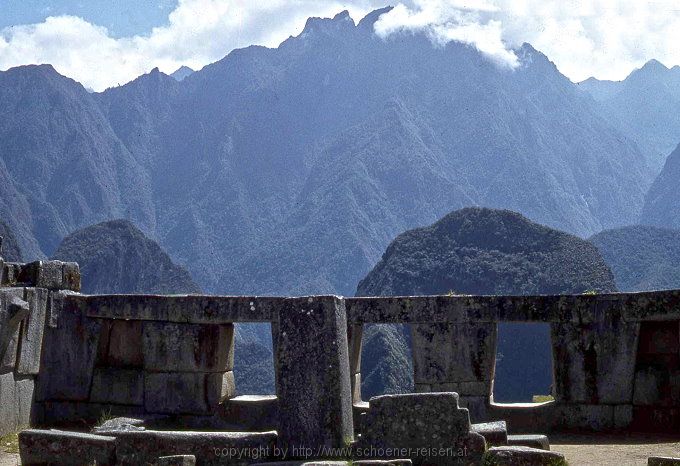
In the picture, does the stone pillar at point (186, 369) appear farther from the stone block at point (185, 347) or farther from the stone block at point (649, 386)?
the stone block at point (649, 386)

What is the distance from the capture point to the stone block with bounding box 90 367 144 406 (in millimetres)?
15250

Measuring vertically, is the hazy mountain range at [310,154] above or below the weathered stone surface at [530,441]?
above

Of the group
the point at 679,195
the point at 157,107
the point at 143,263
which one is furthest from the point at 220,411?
the point at 157,107

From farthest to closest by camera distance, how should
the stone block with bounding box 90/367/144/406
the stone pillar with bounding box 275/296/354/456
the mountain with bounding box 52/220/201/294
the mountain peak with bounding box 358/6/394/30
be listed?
the mountain peak with bounding box 358/6/394/30 → the mountain with bounding box 52/220/201/294 → the stone block with bounding box 90/367/144/406 → the stone pillar with bounding box 275/296/354/456

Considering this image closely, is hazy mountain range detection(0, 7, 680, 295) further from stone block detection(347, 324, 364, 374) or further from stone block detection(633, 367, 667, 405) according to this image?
stone block detection(633, 367, 667, 405)

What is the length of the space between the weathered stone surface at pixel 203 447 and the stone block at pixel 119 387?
17.2 ft

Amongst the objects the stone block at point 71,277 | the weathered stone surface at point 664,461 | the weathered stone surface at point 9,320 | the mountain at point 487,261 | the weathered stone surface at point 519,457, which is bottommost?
the weathered stone surface at point 664,461

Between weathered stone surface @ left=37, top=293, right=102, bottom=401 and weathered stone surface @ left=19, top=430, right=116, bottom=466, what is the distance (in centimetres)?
495

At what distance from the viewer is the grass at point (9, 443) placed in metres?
11.9

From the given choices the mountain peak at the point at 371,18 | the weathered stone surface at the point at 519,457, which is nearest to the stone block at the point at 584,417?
the weathered stone surface at the point at 519,457

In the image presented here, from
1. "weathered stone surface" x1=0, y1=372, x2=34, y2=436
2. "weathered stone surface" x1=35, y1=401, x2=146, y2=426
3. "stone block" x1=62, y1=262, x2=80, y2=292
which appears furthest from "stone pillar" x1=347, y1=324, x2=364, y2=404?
"weathered stone surface" x1=0, y1=372, x2=34, y2=436

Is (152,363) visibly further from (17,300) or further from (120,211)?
(120,211)

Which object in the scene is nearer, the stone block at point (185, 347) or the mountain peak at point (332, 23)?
the stone block at point (185, 347)

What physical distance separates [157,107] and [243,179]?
3173 cm
